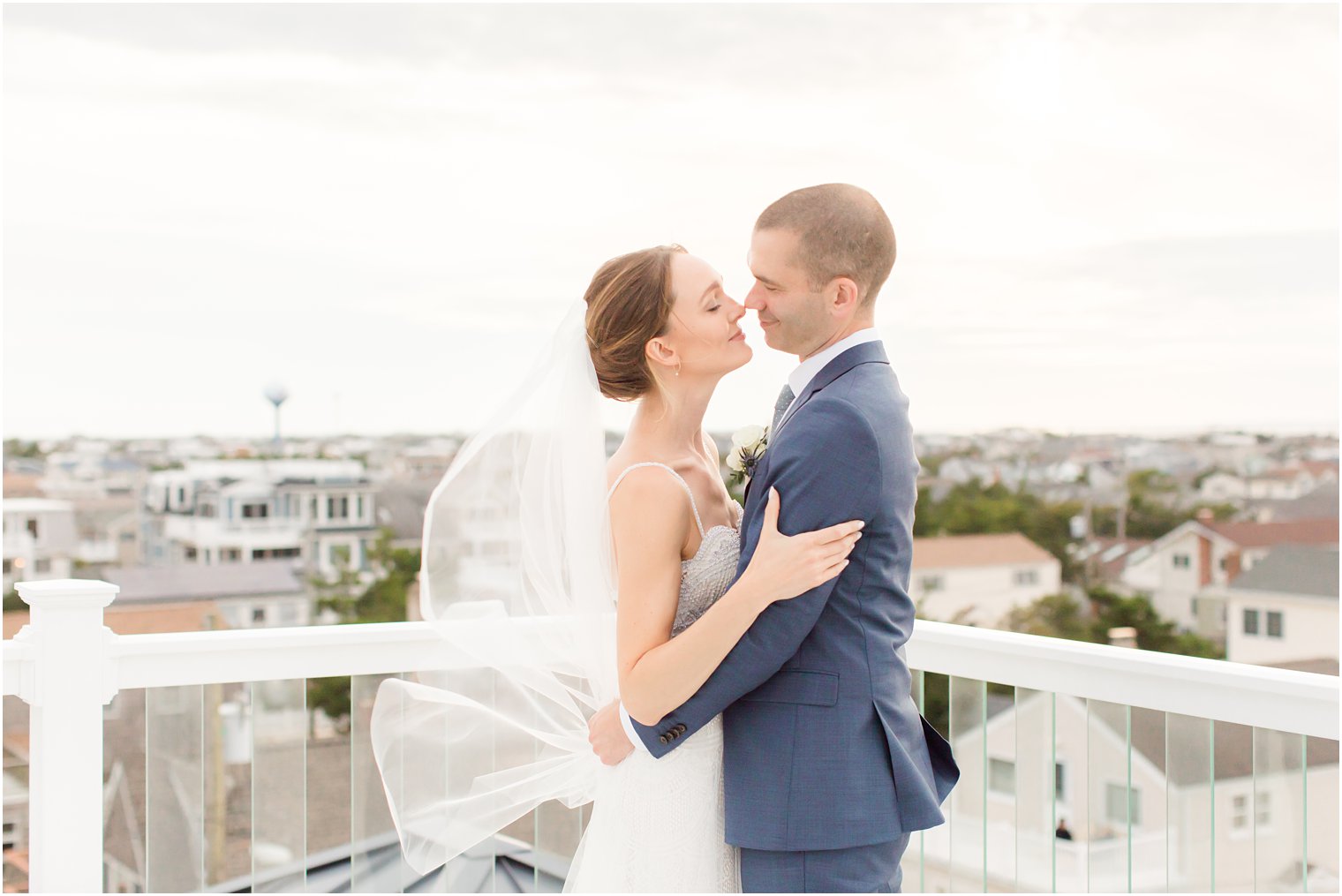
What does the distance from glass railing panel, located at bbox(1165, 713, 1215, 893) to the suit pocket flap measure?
3.18 feet

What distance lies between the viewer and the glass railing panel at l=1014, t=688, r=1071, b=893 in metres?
2.68

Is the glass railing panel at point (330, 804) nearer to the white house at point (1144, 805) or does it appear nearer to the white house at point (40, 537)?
the white house at point (1144, 805)

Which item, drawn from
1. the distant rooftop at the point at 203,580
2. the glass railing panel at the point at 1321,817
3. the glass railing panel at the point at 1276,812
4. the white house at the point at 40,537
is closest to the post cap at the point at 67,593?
the glass railing panel at the point at 1276,812

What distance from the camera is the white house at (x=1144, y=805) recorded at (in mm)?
2314

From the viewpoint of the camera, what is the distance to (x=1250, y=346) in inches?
1208

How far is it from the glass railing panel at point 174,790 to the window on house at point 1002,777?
2016 mm

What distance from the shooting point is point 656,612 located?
1.92m

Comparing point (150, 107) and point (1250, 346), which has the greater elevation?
point (150, 107)

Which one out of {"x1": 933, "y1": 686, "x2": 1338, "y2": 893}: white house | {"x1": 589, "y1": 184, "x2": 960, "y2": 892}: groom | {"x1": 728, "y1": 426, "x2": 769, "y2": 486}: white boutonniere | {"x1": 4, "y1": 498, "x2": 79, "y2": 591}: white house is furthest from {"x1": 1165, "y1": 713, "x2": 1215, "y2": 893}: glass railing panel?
{"x1": 4, "y1": 498, "x2": 79, "y2": 591}: white house

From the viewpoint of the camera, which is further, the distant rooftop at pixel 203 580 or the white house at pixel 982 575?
the white house at pixel 982 575

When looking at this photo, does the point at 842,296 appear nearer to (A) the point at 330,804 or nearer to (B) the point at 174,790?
(B) the point at 174,790

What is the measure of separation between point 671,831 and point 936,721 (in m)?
27.0

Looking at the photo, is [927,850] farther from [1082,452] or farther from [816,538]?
[1082,452]

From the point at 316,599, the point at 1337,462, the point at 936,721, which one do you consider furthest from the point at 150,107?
the point at 1337,462
